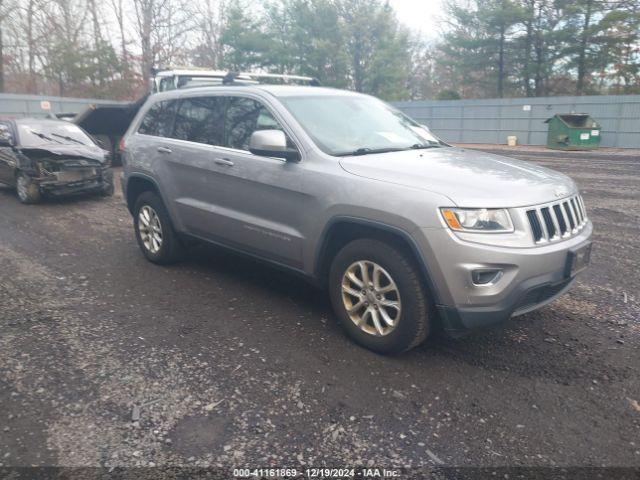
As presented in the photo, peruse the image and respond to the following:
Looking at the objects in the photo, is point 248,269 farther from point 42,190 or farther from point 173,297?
point 42,190

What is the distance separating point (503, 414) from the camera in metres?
2.96

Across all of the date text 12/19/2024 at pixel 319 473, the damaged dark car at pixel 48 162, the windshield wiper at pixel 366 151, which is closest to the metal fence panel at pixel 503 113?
the damaged dark car at pixel 48 162

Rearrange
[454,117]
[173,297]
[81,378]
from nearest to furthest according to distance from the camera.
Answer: [81,378]
[173,297]
[454,117]

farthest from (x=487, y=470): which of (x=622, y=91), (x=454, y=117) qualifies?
(x=622, y=91)

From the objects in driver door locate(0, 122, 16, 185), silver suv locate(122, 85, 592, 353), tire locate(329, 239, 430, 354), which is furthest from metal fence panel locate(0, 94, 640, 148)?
tire locate(329, 239, 430, 354)

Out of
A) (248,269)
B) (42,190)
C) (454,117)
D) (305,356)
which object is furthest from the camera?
(454,117)

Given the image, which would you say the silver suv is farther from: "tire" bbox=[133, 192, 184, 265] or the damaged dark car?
the damaged dark car

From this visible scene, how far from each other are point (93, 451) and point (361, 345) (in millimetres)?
1848

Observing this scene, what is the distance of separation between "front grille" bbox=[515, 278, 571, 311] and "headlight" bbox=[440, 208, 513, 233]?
0.43 meters

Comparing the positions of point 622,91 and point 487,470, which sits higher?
point 622,91

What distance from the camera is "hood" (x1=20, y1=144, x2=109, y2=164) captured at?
9.35 metres

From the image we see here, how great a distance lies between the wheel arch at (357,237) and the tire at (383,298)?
62mm

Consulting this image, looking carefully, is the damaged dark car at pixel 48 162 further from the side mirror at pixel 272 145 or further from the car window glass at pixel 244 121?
the side mirror at pixel 272 145

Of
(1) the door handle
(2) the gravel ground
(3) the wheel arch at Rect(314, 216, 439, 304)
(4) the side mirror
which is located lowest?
(2) the gravel ground
